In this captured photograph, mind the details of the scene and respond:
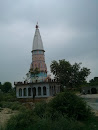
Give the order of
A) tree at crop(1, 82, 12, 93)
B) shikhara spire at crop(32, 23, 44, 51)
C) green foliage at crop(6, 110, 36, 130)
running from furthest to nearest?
tree at crop(1, 82, 12, 93) → shikhara spire at crop(32, 23, 44, 51) → green foliage at crop(6, 110, 36, 130)

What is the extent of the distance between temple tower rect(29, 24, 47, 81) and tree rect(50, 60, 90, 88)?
7.15 m

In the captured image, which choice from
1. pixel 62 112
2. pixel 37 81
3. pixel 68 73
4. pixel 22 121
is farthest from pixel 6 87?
→ pixel 22 121

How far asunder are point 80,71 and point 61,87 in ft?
21.0

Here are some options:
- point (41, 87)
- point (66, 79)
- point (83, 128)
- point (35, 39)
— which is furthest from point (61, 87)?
point (83, 128)

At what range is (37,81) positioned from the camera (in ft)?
122

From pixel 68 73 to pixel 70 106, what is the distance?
33542 millimetres

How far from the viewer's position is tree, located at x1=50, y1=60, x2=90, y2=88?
45719 millimetres

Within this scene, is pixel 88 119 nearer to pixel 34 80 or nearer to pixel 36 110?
pixel 36 110

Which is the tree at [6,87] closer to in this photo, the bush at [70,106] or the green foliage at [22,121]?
the bush at [70,106]

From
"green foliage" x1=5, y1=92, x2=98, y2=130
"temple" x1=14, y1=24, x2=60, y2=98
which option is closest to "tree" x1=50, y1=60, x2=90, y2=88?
"temple" x1=14, y1=24, x2=60, y2=98

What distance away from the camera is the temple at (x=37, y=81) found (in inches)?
1447

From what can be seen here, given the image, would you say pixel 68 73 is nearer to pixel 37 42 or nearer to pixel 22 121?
pixel 37 42

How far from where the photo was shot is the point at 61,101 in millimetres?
12977

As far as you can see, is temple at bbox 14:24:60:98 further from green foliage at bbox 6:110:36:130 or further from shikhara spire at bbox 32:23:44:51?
green foliage at bbox 6:110:36:130
